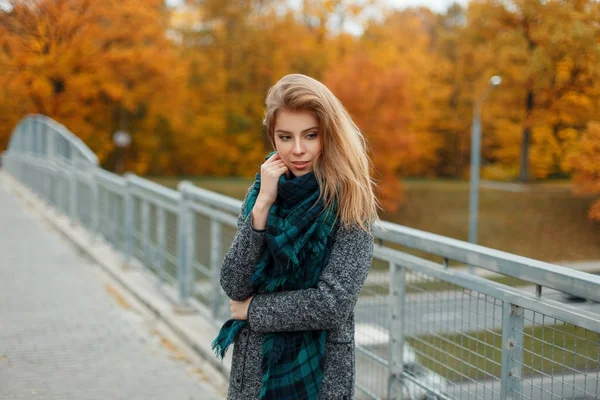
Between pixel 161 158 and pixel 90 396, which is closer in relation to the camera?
pixel 90 396

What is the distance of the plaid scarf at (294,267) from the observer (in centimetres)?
230

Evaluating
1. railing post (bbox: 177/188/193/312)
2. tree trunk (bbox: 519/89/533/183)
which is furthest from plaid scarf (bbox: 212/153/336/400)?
railing post (bbox: 177/188/193/312)

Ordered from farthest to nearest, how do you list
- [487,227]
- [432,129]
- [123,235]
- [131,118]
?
[131,118]
[432,129]
[487,227]
[123,235]

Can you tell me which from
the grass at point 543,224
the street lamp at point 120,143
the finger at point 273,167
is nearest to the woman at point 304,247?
the finger at point 273,167

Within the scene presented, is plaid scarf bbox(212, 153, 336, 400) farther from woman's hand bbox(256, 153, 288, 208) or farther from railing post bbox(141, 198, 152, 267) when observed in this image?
railing post bbox(141, 198, 152, 267)

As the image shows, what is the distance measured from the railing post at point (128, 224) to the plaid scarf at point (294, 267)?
6402mm

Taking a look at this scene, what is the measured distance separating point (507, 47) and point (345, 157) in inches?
139

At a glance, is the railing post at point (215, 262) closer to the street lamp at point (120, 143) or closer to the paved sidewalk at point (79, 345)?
the paved sidewalk at point (79, 345)

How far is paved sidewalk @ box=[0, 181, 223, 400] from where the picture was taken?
4703mm

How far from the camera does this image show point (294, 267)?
7.77ft

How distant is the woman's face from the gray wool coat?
23 cm

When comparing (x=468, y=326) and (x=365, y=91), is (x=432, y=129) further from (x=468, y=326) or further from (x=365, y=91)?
(x=468, y=326)

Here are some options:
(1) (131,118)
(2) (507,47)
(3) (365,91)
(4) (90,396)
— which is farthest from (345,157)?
(1) (131,118)

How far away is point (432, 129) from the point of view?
2919 centimetres
